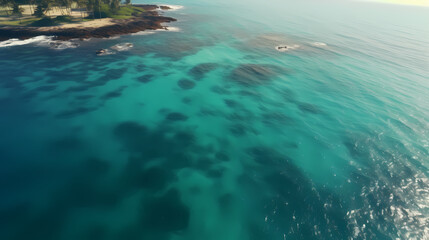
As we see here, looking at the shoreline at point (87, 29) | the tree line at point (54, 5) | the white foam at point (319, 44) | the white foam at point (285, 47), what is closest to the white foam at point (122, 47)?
the shoreline at point (87, 29)

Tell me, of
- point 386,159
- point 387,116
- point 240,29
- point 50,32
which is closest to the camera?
point 386,159

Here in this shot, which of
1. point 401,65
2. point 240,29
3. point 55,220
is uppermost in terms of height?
point 240,29

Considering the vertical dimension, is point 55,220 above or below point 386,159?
below

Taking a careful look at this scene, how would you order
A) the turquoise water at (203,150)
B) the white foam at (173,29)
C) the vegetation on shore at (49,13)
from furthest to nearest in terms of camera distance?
the white foam at (173,29)
the vegetation on shore at (49,13)
the turquoise water at (203,150)

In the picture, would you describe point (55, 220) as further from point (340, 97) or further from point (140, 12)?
point (140, 12)

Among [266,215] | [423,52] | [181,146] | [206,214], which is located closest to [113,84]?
[181,146]

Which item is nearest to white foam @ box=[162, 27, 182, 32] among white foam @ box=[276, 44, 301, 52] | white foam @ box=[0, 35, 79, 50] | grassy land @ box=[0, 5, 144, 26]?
Result: grassy land @ box=[0, 5, 144, 26]

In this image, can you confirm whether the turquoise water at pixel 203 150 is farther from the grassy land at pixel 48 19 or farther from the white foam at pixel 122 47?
the grassy land at pixel 48 19
